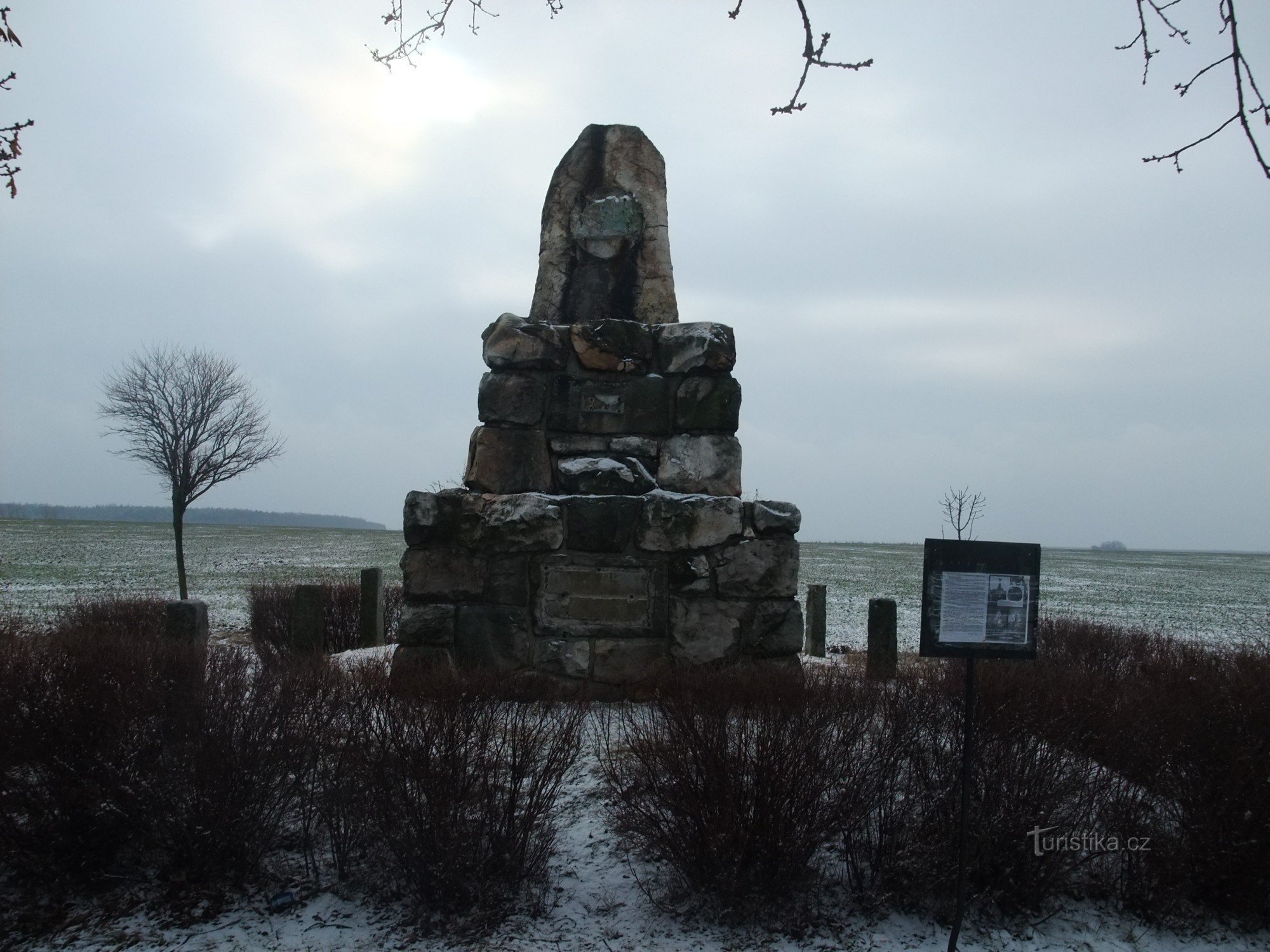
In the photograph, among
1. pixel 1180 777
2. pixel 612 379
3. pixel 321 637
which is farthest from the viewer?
pixel 321 637

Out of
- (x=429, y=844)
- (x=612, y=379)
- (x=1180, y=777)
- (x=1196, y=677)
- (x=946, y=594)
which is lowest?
(x=429, y=844)

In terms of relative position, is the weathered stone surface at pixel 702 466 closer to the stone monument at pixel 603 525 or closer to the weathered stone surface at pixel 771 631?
the stone monument at pixel 603 525

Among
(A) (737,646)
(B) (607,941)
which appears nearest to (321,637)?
(A) (737,646)

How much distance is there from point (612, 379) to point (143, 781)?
146 inches

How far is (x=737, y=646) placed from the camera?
5695mm

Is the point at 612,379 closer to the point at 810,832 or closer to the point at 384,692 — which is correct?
the point at 384,692

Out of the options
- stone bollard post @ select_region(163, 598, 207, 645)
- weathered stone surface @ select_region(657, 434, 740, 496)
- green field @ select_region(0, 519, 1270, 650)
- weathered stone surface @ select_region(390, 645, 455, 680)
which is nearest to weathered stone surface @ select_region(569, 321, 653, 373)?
weathered stone surface @ select_region(657, 434, 740, 496)

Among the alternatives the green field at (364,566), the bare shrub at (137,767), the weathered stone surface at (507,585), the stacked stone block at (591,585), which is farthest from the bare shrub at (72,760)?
the green field at (364,566)

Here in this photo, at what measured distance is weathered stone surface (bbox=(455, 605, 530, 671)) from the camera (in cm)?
565

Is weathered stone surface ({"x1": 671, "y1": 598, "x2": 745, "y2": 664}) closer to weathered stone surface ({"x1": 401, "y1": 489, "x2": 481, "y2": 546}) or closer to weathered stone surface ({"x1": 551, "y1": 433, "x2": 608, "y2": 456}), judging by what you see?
weathered stone surface ({"x1": 551, "y1": 433, "x2": 608, "y2": 456})

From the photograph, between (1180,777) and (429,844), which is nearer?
(429,844)

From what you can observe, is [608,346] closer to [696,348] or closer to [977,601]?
[696,348]

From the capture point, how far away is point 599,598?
18.6 feet

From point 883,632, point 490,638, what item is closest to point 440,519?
point 490,638
